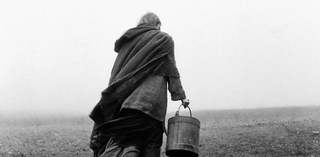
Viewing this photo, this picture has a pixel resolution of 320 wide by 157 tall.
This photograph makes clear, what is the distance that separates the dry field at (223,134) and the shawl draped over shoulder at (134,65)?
13.1 ft

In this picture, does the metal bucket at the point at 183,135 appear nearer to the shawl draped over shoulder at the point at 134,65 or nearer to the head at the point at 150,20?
the shawl draped over shoulder at the point at 134,65

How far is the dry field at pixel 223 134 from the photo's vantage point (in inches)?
317

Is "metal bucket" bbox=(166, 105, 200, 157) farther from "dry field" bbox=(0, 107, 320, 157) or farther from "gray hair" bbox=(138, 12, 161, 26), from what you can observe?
"dry field" bbox=(0, 107, 320, 157)

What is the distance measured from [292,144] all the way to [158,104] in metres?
4.98

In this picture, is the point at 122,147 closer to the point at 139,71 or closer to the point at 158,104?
the point at 158,104

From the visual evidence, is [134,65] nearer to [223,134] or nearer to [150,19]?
[150,19]

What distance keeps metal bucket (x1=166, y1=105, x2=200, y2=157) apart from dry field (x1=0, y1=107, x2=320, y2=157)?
3.76 meters

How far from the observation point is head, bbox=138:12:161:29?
493cm

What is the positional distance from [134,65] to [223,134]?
228 inches

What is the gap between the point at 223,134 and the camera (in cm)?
968

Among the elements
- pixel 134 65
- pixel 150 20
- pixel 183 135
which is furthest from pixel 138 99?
pixel 150 20

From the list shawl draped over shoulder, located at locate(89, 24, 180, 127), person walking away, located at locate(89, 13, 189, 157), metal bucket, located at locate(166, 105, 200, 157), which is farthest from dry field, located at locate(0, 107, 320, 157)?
shawl draped over shoulder, located at locate(89, 24, 180, 127)

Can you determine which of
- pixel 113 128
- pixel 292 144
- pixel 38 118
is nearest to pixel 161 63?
pixel 113 128

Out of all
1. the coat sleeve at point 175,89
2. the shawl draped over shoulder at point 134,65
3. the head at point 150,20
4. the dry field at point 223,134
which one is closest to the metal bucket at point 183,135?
the coat sleeve at point 175,89
